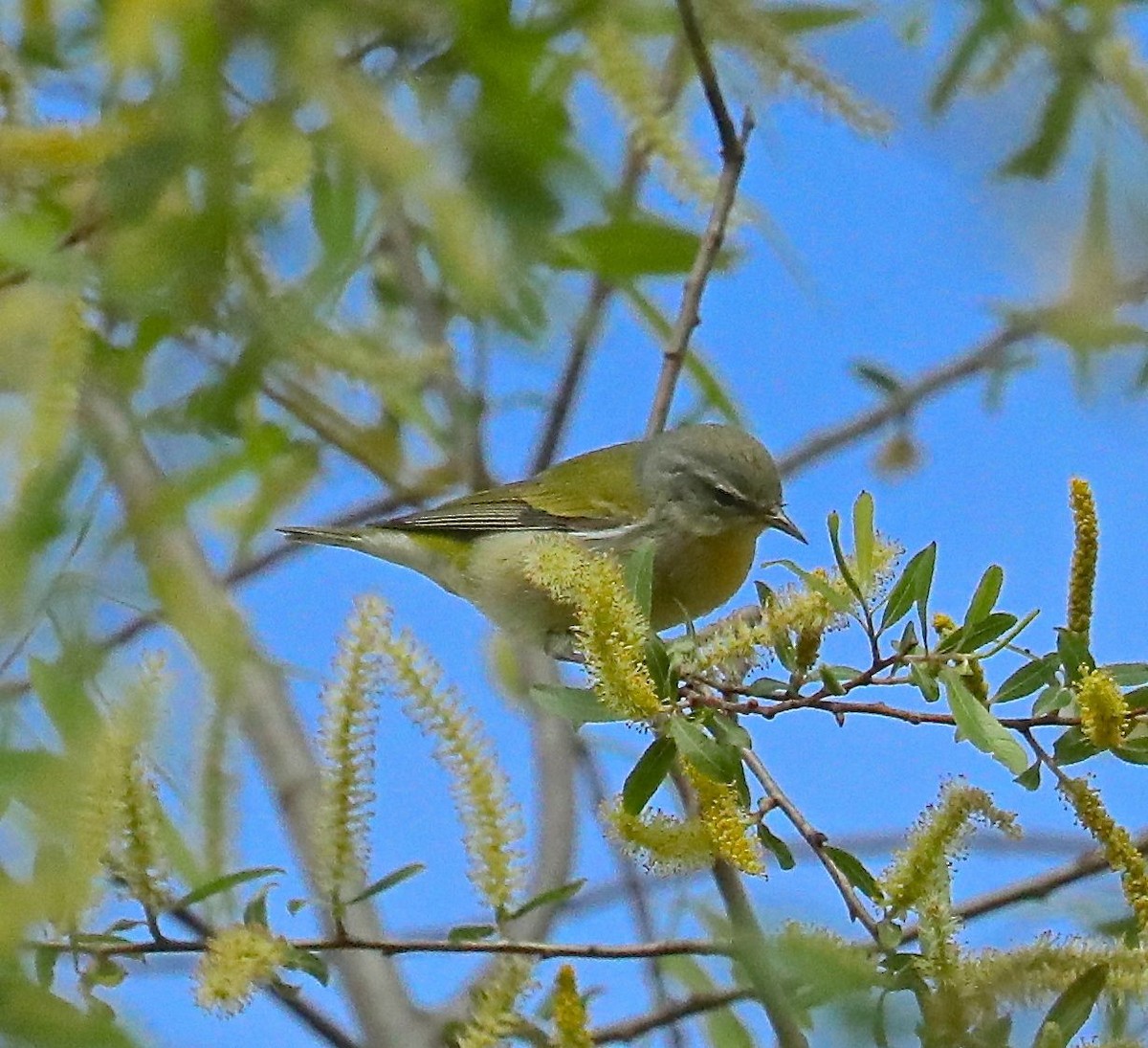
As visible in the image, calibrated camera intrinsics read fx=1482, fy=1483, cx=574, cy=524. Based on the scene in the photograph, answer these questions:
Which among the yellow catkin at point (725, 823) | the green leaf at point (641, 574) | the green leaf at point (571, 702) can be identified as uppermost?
the green leaf at point (641, 574)

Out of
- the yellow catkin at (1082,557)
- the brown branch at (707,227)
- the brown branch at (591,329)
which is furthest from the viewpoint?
the brown branch at (591,329)

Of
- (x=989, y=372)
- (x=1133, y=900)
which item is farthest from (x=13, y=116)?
(x=989, y=372)

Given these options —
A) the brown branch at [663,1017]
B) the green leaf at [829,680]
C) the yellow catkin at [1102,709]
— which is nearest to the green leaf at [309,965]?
the brown branch at [663,1017]

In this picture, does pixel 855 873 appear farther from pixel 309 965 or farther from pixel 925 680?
pixel 309 965

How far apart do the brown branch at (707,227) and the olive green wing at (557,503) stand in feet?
1.48

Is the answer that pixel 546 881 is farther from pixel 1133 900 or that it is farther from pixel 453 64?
pixel 453 64

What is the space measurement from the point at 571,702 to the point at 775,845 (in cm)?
13

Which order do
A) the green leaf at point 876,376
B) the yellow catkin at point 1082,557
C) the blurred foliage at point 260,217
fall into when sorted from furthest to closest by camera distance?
the green leaf at point 876,376
the yellow catkin at point 1082,557
the blurred foliage at point 260,217

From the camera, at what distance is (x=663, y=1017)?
3.03ft

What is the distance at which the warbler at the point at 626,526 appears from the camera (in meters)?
1.74

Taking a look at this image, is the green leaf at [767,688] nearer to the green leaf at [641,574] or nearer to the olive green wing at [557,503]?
the green leaf at [641,574]

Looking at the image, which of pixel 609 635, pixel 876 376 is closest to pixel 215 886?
pixel 609 635

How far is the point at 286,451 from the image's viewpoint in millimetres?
890

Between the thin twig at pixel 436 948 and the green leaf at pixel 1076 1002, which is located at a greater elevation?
the thin twig at pixel 436 948
